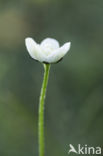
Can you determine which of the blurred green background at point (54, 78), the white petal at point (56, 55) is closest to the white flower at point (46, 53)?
the white petal at point (56, 55)

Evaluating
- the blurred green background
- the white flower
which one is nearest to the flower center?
the white flower

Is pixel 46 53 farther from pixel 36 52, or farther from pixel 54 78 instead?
pixel 54 78

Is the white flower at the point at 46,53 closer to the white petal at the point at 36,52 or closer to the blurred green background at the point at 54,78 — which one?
the white petal at the point at 36,52

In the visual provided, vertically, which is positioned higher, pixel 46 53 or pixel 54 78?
pixel 54 78

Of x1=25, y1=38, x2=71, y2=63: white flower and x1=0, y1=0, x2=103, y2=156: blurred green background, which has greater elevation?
x1=0, y1=0, x2=103, y2=156: blurred green background

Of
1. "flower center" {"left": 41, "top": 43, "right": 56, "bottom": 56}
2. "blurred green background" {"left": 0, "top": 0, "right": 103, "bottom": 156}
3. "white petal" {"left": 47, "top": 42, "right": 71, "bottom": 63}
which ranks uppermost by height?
"blurred green background" {"left": 0, "top": 0, "right": 103, "bottom": 156}

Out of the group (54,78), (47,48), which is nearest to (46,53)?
(47,48)

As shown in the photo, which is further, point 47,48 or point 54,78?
point 54,78

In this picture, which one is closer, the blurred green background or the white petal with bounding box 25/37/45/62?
the white petal with bounding box 25/37/45/62

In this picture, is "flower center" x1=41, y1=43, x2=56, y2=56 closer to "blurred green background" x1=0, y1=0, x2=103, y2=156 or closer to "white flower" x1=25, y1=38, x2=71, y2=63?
"white flower" x1=25, y1=38, x2=71, y2=63
